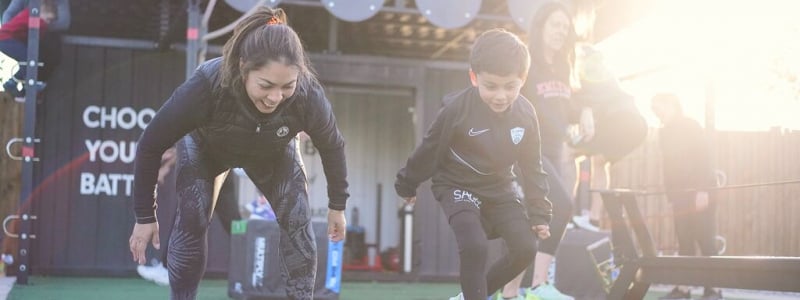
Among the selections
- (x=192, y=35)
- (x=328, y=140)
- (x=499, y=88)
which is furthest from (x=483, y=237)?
(x=192, y=35)

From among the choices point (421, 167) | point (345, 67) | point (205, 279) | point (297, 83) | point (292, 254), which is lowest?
point (205, 279)

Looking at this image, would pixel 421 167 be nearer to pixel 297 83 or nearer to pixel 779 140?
pixel 297 83

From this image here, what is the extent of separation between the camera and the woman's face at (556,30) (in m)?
4.95

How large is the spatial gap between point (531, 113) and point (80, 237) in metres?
6.16

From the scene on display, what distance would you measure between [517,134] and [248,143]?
1357mm

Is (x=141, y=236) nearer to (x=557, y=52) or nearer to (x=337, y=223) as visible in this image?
(x=337, y=223)

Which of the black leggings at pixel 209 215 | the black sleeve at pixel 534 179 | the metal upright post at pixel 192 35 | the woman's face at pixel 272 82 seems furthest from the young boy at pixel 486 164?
the metal upright post at pixel 192 35

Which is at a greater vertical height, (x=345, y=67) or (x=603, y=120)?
(x=345, y=67)

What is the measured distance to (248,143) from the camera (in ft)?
9.98

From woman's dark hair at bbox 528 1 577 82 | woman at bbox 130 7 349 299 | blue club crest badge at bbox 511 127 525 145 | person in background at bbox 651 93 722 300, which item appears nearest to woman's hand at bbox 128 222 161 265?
woman at bbox 130 7 349 299

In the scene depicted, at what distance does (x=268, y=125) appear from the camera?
296cm

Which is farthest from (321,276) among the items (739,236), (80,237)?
(739,236)

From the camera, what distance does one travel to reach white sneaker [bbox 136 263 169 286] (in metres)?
7.48

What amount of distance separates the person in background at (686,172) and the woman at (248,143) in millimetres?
4630
